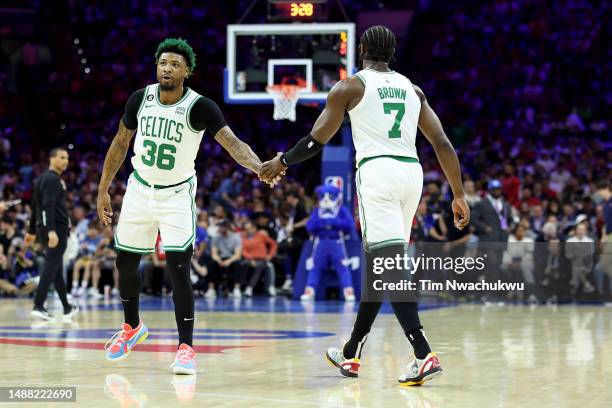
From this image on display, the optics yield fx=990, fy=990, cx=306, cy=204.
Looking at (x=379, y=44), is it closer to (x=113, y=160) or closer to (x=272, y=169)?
(x=272, y=169)

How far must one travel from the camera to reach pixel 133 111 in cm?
698

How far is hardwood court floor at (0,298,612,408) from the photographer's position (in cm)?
548

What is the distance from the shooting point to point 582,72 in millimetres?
26156

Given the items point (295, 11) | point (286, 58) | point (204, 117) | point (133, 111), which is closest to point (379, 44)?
point (204, 117)

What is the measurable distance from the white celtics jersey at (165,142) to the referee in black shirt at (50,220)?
4.92m

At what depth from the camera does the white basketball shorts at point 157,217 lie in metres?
6.84

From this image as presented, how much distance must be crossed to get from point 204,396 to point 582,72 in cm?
2260

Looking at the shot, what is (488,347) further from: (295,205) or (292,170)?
(292,170)

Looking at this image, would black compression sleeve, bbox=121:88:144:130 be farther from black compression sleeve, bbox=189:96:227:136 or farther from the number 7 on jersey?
the number 7 on jersey

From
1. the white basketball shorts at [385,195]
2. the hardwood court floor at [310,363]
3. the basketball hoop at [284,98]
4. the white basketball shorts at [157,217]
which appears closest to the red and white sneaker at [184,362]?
the hardwood court floor at [310,363]

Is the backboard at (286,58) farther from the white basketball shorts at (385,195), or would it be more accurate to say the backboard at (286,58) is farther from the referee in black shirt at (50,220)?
the white basketball shorts at (385,195)

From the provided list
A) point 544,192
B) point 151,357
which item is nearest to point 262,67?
point 544,192

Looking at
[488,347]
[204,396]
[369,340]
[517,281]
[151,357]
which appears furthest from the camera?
[517,281]

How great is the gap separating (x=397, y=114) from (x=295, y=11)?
10.5 metres
